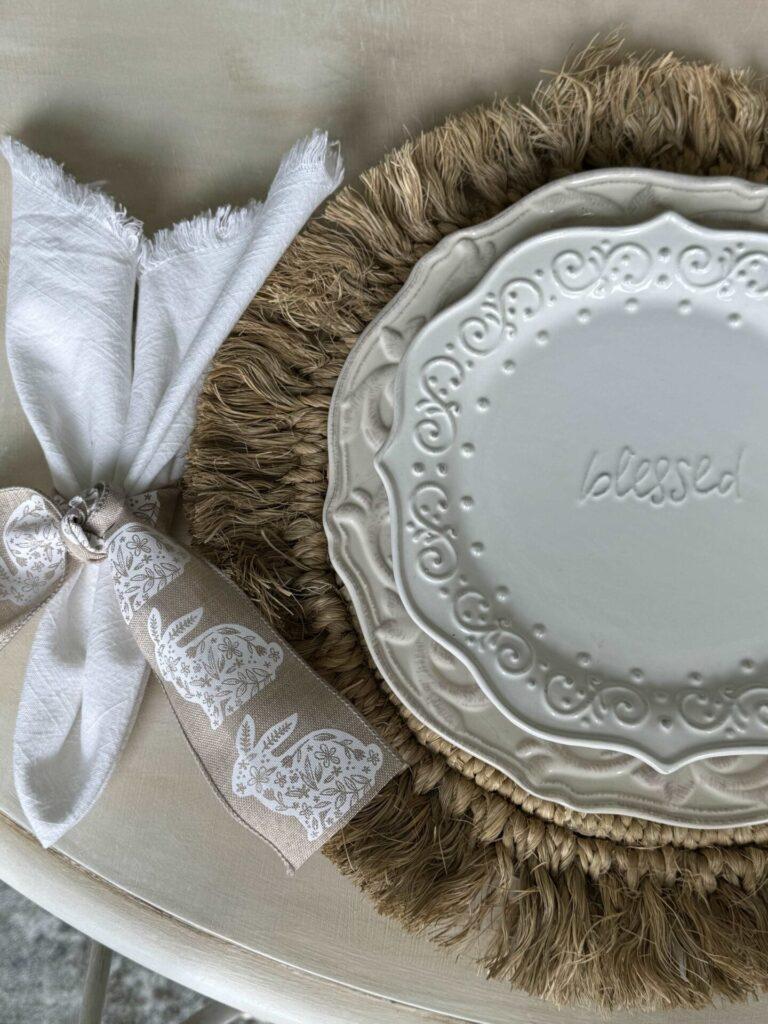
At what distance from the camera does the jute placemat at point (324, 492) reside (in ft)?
1.51

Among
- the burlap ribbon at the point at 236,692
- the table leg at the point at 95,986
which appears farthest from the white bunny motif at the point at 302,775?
the table leg at the point at 95,986

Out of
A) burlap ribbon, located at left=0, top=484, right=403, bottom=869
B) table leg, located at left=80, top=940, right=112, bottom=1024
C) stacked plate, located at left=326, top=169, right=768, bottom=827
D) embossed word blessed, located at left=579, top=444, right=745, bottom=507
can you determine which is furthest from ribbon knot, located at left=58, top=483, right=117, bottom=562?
table leg, located at left=80, top=940, right=112, bottom=1024

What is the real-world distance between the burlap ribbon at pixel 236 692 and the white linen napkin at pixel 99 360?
1.1 inches

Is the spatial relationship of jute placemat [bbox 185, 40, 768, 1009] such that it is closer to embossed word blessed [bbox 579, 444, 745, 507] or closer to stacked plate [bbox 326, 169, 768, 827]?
stacked plate [bbox 326, 169, 768, 827]

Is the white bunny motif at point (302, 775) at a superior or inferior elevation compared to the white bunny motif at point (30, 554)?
inferior

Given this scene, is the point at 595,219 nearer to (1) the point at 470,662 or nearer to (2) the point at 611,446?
(2) the point at 611,446

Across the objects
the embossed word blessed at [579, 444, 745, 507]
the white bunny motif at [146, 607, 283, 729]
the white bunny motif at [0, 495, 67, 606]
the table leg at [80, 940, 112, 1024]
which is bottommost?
the table leg at [80, 940, 112, 1024]

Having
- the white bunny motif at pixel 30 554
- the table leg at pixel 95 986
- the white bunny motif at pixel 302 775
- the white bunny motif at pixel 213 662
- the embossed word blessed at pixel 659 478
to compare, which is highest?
the embossed word blessed at pixel 659 478

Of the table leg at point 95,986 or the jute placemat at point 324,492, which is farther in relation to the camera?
the table leg at point 95,986

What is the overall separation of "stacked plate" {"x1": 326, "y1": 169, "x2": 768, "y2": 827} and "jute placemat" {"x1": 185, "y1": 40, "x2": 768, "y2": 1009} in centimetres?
3

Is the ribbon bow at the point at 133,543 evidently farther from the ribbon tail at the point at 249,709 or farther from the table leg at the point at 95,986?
the table leg at the point at 95,986

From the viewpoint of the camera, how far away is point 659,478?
0.46 metres

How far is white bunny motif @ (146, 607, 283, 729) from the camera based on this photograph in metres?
0.43

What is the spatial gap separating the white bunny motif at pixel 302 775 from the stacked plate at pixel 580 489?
Result: 0.16ft
